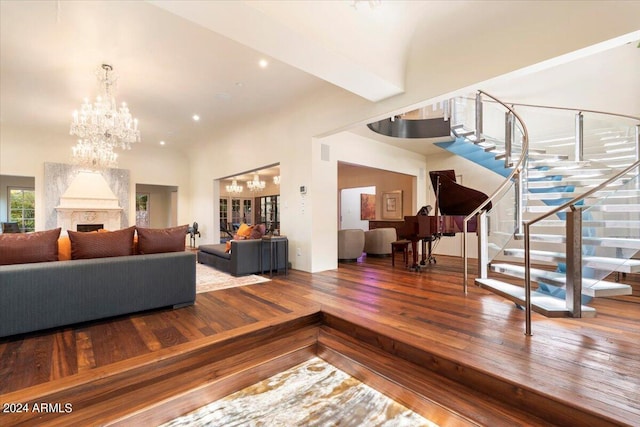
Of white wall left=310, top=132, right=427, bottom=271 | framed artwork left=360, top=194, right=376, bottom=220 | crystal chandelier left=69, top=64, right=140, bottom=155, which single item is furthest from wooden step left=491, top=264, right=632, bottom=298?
framed artwork left=360, top=194, right=376, bottom=220

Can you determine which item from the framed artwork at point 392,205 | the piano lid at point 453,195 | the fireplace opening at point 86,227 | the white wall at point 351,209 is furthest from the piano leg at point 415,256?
the fireplace opening at point 86,227

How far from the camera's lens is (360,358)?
2.31 metres

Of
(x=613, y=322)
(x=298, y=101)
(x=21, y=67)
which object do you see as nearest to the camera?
(x=613, y=322)

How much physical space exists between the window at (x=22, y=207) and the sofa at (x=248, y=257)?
7.84m

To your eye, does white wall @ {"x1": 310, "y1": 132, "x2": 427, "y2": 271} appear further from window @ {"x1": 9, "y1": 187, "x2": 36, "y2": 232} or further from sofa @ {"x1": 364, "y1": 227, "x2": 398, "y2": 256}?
window @ {"x1": 9, "y1": 187, "x2": 36, "y2": 232}

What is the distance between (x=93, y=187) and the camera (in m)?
7.73

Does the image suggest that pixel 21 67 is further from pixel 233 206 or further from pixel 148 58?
pixel 233 206

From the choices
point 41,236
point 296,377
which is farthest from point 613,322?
point 41,236

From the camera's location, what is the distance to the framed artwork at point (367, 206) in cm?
1046

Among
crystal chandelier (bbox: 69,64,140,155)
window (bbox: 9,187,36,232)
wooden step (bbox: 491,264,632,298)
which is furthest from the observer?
window (bbox: 9,187,36,232)

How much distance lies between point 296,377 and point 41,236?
2.72 m

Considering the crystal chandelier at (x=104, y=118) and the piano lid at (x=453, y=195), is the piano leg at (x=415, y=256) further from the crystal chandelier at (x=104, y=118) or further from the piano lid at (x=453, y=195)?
the crystal chandelier at (x=104, y=118)

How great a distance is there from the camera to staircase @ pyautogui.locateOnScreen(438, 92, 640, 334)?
94.9 inches

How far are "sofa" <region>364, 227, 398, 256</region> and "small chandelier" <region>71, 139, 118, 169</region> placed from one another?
5.88 metres
